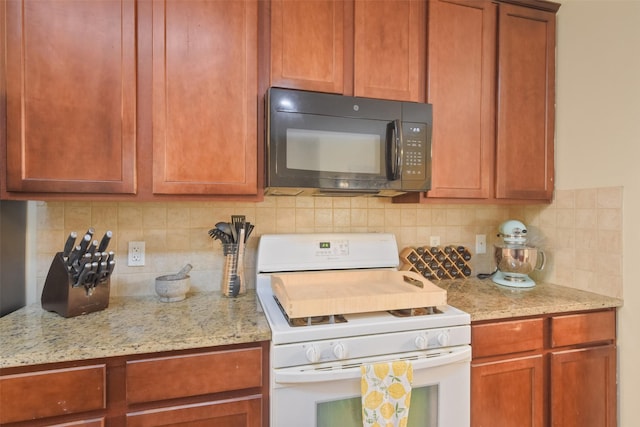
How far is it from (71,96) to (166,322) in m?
0.91

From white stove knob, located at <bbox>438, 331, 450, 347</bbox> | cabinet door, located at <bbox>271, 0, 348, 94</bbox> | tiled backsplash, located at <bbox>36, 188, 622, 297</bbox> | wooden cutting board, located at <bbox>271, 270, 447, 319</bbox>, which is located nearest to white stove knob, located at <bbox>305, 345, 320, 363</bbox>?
wooden cutting board, located at <bbox>271, 270, 447, 319</bbox>

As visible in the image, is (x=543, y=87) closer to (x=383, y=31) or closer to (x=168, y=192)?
(x=383, y=31)

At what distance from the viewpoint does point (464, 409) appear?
1260 millimetres

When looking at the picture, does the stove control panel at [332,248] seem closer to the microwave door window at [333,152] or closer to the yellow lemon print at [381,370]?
the microwave door window at [333,152]

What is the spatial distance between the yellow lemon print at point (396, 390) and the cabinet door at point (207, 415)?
18.0 inches

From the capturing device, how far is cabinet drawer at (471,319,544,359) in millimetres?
1339

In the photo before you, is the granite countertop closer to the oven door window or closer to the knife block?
the knife block

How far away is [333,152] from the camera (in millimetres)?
1376

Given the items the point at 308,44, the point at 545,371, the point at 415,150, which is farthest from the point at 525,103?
the point at 545,371

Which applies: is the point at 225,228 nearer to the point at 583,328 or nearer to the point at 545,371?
the point at 545,371

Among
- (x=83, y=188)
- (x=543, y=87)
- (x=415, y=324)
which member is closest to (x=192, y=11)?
(x=83, y=188)

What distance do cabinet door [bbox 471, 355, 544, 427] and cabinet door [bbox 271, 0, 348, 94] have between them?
1.39m

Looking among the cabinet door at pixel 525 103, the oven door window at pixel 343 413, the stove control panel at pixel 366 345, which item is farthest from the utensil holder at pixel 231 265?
the cabinet door at pixel 525 103

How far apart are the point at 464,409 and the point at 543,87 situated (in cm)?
168
